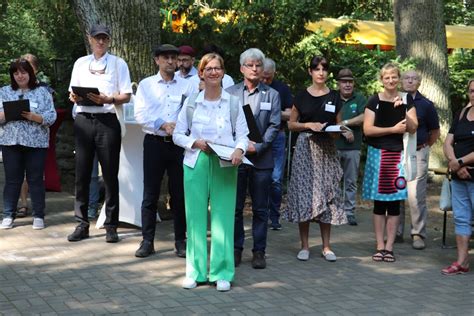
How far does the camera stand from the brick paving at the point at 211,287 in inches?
221

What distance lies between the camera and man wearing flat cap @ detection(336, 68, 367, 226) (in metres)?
9.45

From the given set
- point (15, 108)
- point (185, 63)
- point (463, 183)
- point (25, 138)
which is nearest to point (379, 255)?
point (463, 183)

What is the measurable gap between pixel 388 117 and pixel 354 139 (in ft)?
6.75

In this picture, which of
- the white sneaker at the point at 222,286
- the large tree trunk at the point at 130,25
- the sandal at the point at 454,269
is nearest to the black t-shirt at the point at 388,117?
the sandal at the point at 454,269

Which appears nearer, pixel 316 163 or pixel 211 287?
pixel 211 287

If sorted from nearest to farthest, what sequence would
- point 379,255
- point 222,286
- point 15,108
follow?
Result: point 222,286, point 379,255, point 15,108

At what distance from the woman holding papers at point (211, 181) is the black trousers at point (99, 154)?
1.62 meters

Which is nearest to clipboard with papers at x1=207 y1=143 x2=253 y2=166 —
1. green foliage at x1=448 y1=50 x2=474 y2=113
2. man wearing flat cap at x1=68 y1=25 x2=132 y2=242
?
man wearing flat cap at x1=68 y1=25 x2=132 y2=242

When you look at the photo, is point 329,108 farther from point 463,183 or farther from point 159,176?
point 159,176

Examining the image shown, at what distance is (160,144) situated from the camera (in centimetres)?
710

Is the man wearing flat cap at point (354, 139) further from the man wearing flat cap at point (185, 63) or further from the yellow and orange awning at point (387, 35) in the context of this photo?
the yellow and orange awning at point (387, 35)

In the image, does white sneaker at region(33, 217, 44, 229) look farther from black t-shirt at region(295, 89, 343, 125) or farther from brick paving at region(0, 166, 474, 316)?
black t-shirt at region(295, 89, 343, 125)

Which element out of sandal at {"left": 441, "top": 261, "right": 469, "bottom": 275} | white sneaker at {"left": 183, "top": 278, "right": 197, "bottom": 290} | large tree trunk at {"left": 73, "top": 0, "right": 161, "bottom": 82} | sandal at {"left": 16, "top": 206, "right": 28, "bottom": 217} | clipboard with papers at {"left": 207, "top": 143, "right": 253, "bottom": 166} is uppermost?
large tree trunk at {"left": 73, "top": 0, "right": 161, "bottom": 82}

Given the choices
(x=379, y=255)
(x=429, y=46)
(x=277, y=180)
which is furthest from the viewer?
(x=429, y=46)
